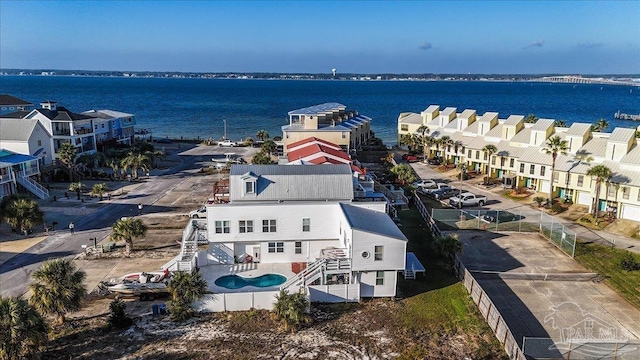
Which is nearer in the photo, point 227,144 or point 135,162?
point 135,162

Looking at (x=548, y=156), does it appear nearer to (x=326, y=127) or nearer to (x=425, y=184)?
(x=425, y=184)

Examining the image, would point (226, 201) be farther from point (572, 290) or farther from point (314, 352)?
point (572, 290)

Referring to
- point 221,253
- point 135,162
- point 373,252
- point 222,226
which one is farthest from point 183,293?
point 135,162

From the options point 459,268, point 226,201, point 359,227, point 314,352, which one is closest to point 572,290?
point 459,268

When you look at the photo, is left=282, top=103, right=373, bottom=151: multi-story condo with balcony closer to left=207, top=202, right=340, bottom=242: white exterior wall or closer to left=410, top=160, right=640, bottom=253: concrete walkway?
left=410, top=160, right=640, bottom=253: concrete walkway

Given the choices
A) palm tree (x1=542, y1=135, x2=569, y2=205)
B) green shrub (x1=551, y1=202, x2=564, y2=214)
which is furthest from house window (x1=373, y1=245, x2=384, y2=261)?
palm tree (x1=542, y1=135, x2=569, y2=205)

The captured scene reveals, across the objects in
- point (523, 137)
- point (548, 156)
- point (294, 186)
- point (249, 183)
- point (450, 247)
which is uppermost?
point (523, 137)
